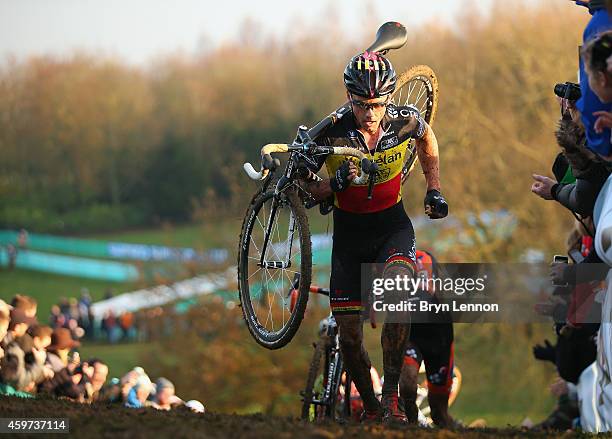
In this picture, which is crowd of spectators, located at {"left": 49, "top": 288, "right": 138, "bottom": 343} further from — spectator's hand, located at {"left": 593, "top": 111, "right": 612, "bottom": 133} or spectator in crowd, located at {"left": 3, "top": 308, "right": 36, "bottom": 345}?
spectator's hand, located at {"left": 593, "top": 111, "right": 612, "bottom": 133}

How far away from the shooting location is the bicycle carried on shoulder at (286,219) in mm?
8664

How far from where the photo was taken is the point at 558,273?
9625 millimetres

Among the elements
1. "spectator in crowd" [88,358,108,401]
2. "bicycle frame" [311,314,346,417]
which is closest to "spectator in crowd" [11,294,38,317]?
"spectator in crowd" [88,358,108,401]

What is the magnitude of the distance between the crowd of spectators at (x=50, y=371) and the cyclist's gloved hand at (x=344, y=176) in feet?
8.08

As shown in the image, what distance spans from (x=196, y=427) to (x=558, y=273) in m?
3.76

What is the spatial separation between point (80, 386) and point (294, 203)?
3.77 metres

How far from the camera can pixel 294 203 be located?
8828 mm

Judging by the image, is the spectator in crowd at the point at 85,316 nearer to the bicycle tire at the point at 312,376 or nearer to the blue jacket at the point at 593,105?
the bicycle tire at the point at 312,376

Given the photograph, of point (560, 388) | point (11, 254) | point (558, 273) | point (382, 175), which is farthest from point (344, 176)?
point (11, 254)

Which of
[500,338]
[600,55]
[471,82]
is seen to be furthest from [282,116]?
[600,55]

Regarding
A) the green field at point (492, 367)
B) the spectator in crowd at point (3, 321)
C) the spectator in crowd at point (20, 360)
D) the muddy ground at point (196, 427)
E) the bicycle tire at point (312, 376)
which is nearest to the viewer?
the muddy ground at point (196, 427)

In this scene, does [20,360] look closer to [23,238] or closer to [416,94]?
[416,94]

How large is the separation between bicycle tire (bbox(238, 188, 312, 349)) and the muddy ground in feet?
2.86

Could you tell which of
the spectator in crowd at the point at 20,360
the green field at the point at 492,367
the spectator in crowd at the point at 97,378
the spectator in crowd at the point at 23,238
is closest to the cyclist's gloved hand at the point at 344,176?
the spectator in crowd at the point at 20,360
